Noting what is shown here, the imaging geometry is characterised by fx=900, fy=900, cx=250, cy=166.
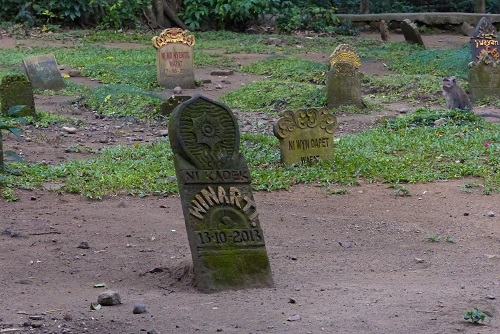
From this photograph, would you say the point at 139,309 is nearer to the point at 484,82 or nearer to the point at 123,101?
the point at 123,101

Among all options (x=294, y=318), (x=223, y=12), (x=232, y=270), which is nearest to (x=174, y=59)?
(x=223, y=12)

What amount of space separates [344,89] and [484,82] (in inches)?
94.9

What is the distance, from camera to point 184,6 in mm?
24531

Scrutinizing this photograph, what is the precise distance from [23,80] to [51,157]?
7.66ft

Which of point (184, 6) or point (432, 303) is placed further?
point (184, 6)

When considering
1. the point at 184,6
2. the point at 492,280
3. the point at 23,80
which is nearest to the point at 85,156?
the point at 23,80

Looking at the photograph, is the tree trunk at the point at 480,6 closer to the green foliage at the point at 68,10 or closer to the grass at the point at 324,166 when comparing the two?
the green foliage at the point at 68,10

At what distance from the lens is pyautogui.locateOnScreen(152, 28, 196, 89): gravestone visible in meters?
15.7

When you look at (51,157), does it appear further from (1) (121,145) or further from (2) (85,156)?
(1) (121,145)

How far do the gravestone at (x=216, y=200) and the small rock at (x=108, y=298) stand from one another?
24.4 inches

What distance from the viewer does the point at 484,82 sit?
14.2m

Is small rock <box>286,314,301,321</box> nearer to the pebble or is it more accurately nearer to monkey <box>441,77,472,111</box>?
the pebble

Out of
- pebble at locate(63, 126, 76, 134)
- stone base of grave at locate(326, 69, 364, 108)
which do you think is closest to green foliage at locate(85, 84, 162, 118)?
pebble at locate(63, 126, 76, 134)

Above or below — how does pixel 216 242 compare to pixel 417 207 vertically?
above
